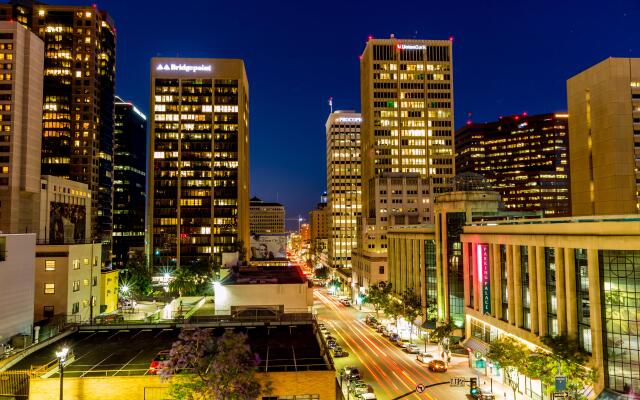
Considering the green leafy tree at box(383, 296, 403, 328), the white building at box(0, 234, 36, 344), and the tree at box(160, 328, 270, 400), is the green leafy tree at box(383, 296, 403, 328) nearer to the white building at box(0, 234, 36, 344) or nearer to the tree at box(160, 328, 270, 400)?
the white building at box(0, 234, 36, 344)

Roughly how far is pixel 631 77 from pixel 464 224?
73088 mm

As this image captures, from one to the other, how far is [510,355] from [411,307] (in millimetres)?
40275

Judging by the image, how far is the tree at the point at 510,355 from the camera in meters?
52.3

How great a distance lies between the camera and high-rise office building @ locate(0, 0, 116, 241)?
183125 millimetres

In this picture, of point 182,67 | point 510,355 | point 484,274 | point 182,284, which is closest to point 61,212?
point 182,284

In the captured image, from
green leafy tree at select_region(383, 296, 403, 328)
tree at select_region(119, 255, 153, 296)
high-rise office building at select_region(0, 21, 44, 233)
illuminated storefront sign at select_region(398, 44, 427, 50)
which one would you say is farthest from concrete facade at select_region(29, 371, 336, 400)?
illuminated storefront sign at select_region(398, 44, 427, 50)

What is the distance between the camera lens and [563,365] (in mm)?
45656

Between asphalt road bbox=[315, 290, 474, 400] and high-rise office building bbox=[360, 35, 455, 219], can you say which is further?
Answer: high-rise office building bbox=[360, 35, 455, 219]

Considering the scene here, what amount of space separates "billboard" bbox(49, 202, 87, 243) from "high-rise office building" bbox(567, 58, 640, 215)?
464ft

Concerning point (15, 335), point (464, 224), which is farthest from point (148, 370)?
point (464, 224)

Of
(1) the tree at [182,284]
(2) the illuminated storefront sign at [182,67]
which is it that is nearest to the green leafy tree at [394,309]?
(1) the tree at [182,284]

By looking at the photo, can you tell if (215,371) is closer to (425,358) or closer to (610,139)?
(425,358)

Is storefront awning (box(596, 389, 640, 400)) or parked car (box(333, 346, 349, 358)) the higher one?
storefront awning (box(596, 389, 640, 400))

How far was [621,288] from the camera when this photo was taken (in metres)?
44.2
